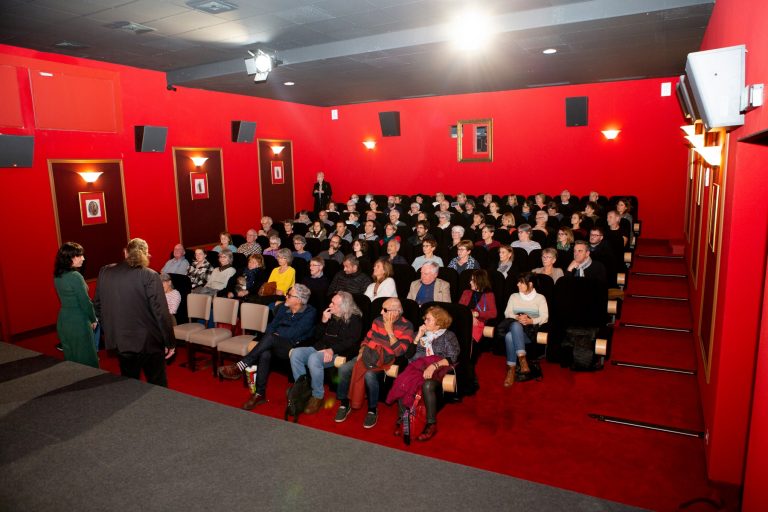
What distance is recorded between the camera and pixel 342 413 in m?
4.23

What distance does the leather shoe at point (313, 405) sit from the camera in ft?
14.1

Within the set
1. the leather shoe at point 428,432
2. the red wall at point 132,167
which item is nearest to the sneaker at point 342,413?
the leather shoe at point 428,432

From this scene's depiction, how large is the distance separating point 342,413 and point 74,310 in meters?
2.21

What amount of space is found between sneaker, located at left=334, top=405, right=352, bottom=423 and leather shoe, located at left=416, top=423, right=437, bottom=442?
2.20 ft

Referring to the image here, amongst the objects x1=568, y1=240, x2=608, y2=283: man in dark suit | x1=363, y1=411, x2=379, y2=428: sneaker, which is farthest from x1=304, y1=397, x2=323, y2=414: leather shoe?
x1=568, y1=240, x2=608, y2=283: man in dark suit

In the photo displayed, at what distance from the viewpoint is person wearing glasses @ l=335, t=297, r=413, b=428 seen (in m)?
4.14

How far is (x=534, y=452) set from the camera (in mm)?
3693

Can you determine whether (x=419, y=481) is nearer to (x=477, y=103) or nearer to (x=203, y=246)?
(x=203, y=246)

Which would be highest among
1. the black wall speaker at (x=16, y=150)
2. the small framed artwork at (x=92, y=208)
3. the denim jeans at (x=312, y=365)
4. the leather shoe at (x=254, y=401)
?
the black wall speaker at (x=16, y=150)

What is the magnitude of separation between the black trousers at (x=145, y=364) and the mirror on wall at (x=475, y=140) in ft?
30.1

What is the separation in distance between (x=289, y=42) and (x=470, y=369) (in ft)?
15.7

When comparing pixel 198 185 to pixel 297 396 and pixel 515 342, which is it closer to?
pixel 297 396

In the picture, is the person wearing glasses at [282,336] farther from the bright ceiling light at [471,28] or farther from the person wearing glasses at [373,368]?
the bright ceiling light at [471,28]

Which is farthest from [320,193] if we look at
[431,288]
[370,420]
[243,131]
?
[370,420]
